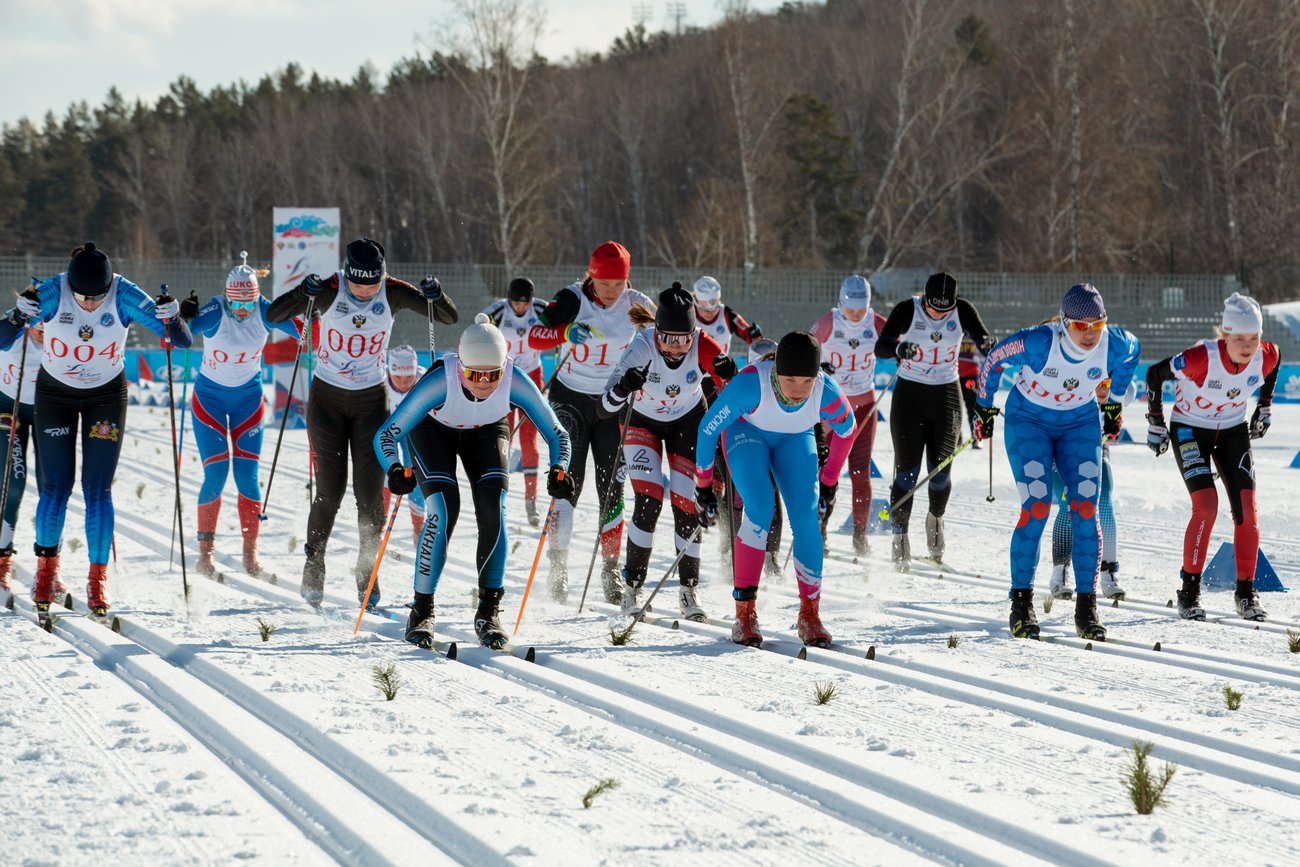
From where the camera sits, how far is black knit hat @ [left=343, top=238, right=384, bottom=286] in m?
7.84

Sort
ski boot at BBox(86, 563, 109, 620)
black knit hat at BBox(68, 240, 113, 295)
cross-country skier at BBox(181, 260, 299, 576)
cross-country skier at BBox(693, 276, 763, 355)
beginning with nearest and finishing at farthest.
Result: ski boot at BBox(86, 563, 109, 620) → black knit hat at BBox(68, 240, 113, 295) → cross-country skier at BBox(181, 260, 299, 576) → cross-country skier at BBox(693, 276, 763, 355)

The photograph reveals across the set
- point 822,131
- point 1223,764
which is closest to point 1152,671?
point 1223,764

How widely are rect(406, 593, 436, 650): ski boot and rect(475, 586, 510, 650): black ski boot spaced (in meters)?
0.06

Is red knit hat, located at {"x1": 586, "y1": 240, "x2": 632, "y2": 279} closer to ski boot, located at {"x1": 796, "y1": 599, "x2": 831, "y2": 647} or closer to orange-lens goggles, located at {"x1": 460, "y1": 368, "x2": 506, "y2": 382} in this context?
orange-lens goggles, located at {"x1": 460, "y1": 368, "x2": 506, "y2": 382}

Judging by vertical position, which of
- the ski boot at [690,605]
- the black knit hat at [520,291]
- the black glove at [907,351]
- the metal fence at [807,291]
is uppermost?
the metal fence at [807,291]

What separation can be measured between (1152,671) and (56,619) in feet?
16.6

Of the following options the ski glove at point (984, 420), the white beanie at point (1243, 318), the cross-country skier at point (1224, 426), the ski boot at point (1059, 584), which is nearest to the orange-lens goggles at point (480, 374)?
the ski glove at point (984, 420)

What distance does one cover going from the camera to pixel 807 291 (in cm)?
3023

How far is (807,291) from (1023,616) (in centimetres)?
2361

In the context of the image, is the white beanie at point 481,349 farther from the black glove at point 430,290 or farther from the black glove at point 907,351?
the black glove at point 907,351

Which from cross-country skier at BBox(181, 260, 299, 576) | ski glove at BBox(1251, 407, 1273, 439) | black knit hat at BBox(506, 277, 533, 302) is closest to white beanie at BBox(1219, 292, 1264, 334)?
ski glove at BBox(1251, 407, 1273, 439)

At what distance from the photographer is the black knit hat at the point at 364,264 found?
7.84 m

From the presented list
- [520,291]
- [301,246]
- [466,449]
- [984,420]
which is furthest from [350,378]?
[301,246]

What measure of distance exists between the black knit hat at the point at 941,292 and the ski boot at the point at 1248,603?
2.75 meters
